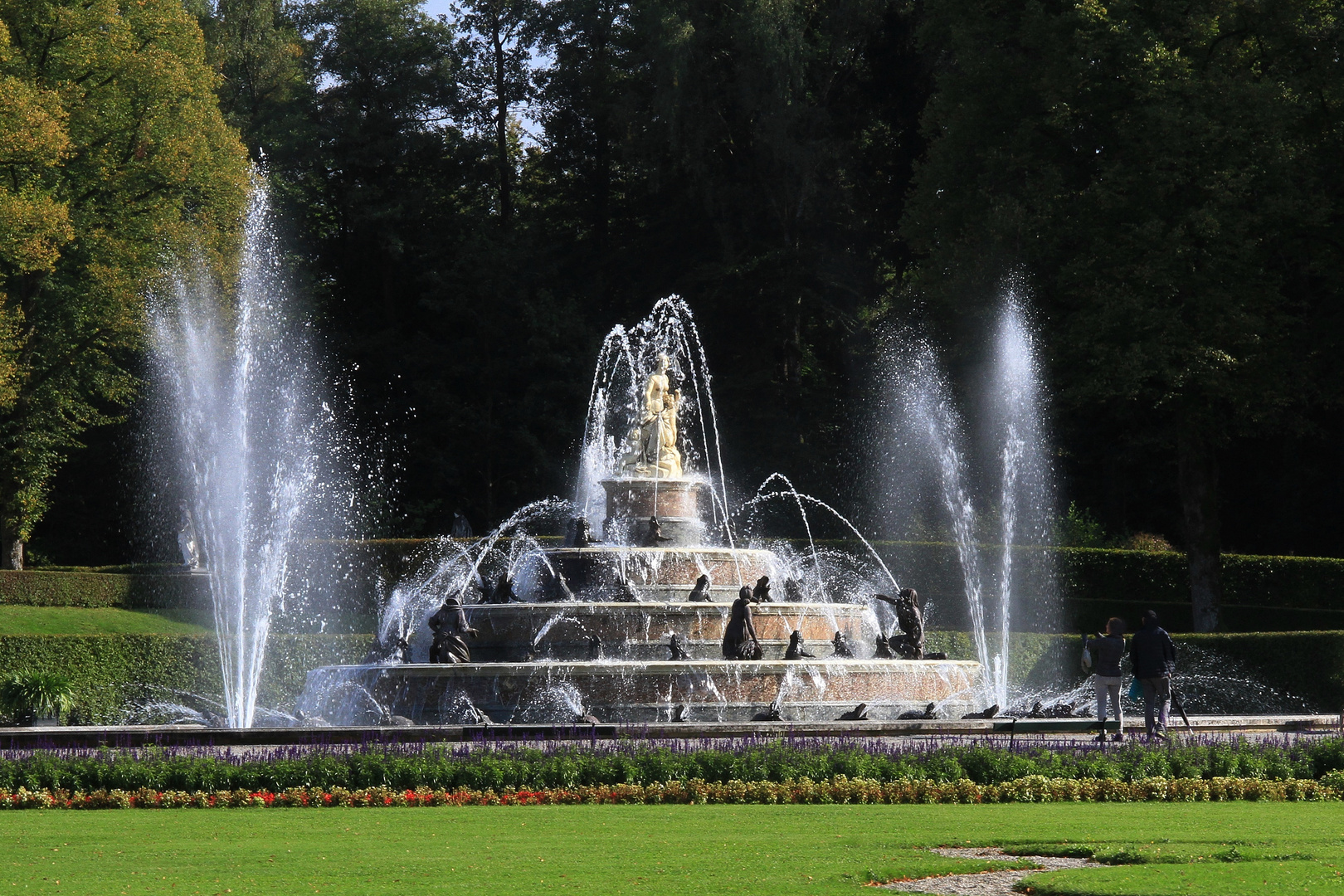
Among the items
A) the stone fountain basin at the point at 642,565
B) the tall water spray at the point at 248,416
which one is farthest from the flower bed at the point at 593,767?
the tall water spray at the point at 248,416

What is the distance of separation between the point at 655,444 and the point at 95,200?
1864 centimetres

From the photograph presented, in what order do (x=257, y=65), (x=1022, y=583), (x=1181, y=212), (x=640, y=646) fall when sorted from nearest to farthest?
(x=640, y=646) → (x=1181, y=212) → (x=1022, y=583) → (x=257, y=65)

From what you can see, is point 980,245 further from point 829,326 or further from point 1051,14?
point 829,326

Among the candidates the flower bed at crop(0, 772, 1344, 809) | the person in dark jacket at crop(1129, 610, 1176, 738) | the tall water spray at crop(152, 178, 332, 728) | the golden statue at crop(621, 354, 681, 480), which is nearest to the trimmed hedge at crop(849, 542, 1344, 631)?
the golden statue at crop(621, 354, 681, 480)

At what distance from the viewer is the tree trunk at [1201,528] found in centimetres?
3328

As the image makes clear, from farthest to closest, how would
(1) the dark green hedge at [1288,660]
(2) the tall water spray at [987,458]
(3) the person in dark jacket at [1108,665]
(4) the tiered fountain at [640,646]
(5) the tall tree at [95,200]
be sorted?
1. (5) the tall tree at [95,200]
2. (2) the tall water spray at [987,458]
3. (1) the dark green hedge at [1288,660]
4. (4) the tiered fountain at [640,646]
5. (3) the person in dark jacket at [1108,665]

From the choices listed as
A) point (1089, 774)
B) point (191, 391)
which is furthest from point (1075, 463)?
point (1089, 774)

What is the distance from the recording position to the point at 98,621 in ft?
107

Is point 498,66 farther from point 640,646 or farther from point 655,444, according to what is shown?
point 640,646

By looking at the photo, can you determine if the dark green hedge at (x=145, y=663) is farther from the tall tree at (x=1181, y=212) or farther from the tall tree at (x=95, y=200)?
the tall tree at (x=1181, y=212)

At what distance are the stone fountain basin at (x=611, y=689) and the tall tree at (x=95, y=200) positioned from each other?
69.1ft

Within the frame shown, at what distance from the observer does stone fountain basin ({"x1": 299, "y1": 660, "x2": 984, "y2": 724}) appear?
1992cm

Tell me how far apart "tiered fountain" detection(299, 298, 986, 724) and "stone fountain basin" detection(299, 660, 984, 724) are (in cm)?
2

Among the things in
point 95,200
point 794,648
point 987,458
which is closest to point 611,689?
point 794,648
